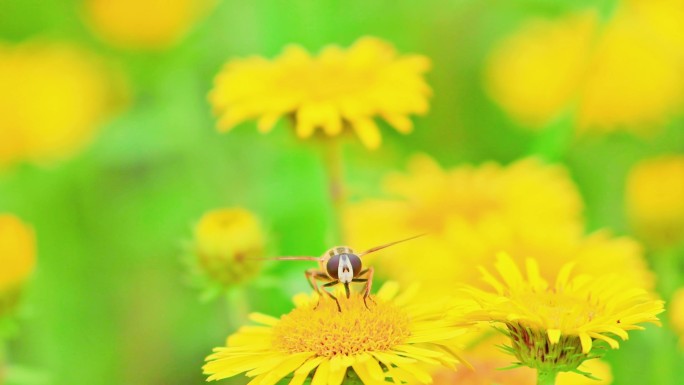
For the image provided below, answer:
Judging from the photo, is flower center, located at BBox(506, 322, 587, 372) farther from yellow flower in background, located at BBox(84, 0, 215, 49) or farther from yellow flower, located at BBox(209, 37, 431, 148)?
yellow flower in background, located at BBox(84, 0, 215, 49)

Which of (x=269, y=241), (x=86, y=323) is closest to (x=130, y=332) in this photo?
(x=86, y=323)

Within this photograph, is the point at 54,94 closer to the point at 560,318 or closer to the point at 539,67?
the point at 539,67

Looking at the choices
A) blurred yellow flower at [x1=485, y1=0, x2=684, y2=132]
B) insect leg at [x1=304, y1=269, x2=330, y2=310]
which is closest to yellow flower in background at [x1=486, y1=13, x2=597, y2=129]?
blurred yellow flower at [x1=485, y1=0, x2=684, y2=132]

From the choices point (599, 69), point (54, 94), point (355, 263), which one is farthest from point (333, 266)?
point (54, 94)

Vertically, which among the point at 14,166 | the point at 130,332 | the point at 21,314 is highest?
the point at 14,166

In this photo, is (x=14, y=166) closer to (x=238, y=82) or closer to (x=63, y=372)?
(x=63, y=372)

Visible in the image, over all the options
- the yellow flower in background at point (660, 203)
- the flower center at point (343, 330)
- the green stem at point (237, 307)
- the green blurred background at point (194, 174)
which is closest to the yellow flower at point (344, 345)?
the flower center at point (343, 330)
